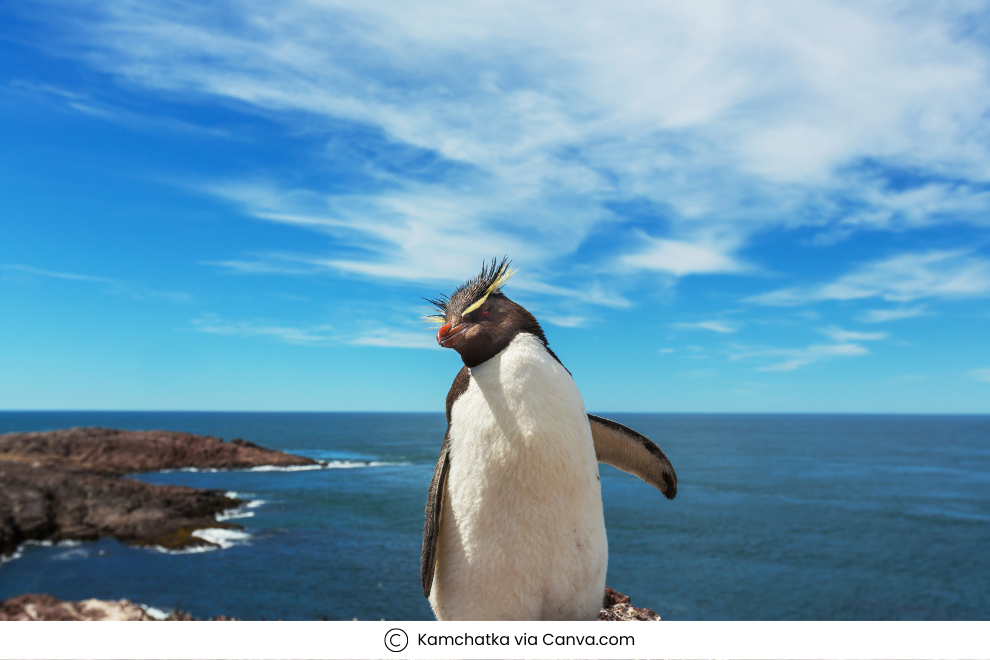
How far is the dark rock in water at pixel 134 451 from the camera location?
1729 inches

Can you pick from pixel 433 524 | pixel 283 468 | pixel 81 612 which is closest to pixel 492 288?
pixel 433 524

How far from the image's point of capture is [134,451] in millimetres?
48875

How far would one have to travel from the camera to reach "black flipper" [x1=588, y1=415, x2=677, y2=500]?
344cm

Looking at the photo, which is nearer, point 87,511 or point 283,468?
point 87,511

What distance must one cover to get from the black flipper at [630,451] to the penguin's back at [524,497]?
536 mm

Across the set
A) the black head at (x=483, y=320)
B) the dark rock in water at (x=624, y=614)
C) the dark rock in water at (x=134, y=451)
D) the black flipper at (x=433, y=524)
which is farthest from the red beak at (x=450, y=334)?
the dark rock in water at (x=134, y=451)

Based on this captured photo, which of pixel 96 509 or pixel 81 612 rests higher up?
pixel 81 612

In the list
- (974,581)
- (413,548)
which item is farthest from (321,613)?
(974,581)

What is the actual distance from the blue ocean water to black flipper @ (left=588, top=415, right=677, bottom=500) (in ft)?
63.8

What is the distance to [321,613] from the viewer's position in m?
21.2

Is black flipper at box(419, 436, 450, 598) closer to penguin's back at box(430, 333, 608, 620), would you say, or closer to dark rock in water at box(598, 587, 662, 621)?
penguin's back at box(430, 333, 608, 620)

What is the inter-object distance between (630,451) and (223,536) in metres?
31.0

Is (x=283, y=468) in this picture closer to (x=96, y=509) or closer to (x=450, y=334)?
(x=96, y=509)
